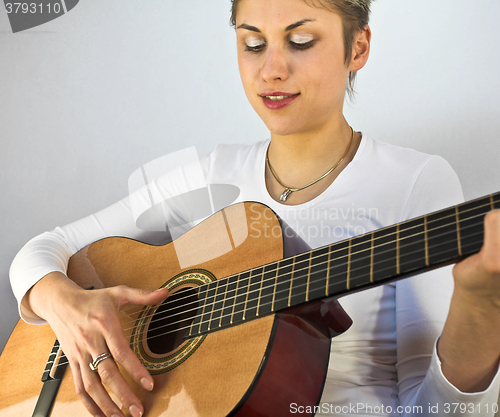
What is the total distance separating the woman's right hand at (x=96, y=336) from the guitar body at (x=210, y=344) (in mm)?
35

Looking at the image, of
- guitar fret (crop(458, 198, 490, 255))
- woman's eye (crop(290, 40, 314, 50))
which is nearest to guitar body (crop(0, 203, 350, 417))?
guitar fret (crop(458, 198, 490, 255))

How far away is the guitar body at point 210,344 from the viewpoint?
0.69m

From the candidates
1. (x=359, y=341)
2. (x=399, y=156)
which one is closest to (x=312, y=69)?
(x=399, y=156)

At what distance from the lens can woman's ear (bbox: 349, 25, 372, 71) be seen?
1021 mm

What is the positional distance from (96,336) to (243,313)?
338 mm

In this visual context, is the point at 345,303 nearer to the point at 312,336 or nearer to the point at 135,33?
→ the point at 312,336

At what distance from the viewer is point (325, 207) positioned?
101 cm

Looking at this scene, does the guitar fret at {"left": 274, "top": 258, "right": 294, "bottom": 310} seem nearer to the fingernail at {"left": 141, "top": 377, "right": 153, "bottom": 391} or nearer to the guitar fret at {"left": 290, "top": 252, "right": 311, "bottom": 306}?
the guitar fret at {"left": 290, "top": 252, "right": 311, "bottom": 306}

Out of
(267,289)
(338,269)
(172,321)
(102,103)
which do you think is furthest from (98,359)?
(102,103)

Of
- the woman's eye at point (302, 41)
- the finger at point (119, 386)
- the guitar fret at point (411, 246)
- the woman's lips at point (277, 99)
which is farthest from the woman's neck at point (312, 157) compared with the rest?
the finger at point (119, 386)

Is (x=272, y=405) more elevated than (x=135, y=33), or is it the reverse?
(x=135, y=33)

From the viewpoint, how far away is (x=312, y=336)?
74 centimetres

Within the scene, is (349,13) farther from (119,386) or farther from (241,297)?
(119,386)

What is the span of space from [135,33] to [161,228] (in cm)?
75
